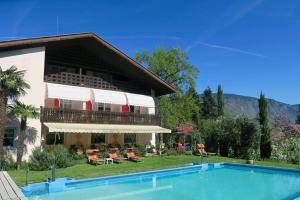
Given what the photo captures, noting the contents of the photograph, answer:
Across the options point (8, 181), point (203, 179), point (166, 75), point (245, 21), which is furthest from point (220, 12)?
point (166, 75)

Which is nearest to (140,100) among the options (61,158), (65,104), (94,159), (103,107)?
(103,107)

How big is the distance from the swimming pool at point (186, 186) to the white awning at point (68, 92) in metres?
11.0

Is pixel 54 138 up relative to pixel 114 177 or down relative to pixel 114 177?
up

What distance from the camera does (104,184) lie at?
20.6m

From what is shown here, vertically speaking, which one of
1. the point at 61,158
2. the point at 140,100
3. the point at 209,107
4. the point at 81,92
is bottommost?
the point at 61,158

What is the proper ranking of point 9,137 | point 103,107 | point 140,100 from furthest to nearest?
point 140,100 → point 103,107 → point 9,137

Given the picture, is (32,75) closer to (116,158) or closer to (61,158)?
(61,158)

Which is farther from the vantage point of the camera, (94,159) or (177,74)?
(177,74)

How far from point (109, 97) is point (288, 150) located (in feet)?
66.3

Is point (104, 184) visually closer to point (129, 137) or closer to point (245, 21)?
point (129, 137)

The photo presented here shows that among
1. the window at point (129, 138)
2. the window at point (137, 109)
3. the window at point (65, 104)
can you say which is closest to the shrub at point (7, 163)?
the window at point (65, 104)

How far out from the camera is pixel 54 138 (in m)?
29.8

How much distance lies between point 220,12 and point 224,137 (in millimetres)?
16286

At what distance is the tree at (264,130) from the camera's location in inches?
1414
